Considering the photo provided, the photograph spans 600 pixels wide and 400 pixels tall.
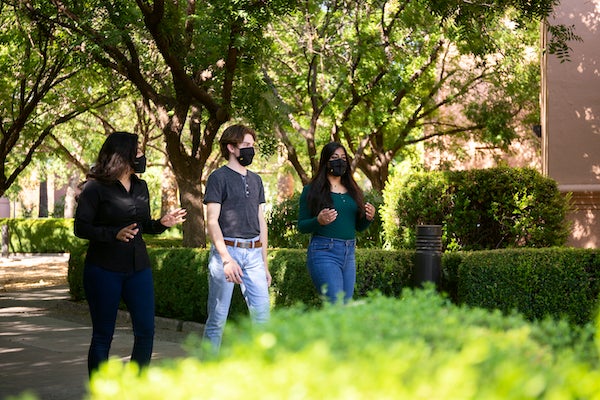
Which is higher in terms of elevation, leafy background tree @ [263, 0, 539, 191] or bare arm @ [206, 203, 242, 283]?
leafy background tree @ [263, 0, 539, 191]

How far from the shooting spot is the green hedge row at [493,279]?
8953 millimetres

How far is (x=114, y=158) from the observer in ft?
21.7

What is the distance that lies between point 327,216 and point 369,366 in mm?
4819

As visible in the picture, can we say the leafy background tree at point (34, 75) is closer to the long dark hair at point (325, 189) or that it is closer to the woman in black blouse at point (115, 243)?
the long dark hair at point (325, 189)

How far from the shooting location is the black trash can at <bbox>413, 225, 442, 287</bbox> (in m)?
9.06

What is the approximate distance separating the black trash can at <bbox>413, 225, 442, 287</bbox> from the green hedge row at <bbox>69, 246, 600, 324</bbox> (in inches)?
10.3

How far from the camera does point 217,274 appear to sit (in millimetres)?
7086

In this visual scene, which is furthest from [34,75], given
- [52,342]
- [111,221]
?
[111,221]

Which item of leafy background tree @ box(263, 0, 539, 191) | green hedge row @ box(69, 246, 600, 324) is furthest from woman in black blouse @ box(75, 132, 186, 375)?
leafy background tree @ box(263, 0, 539, 191)

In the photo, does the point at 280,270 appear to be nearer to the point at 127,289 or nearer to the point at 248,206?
the point at 248,206

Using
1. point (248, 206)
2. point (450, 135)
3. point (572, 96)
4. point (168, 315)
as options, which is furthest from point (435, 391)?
point (450, 135)

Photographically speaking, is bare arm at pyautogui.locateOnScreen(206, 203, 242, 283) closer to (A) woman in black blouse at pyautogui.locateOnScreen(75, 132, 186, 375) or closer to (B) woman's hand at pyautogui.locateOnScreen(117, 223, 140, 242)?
(A) woman in black blouse at pyautogui.locateOnScreen(75, 132, 186, 375)

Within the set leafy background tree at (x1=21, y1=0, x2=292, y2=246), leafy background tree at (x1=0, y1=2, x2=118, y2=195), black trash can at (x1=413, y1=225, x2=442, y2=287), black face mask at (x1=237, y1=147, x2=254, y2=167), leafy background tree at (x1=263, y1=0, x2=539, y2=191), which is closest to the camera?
black face mask at (x1=237, y1=147, x2=254, y2=167)

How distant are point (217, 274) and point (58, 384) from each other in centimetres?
185
